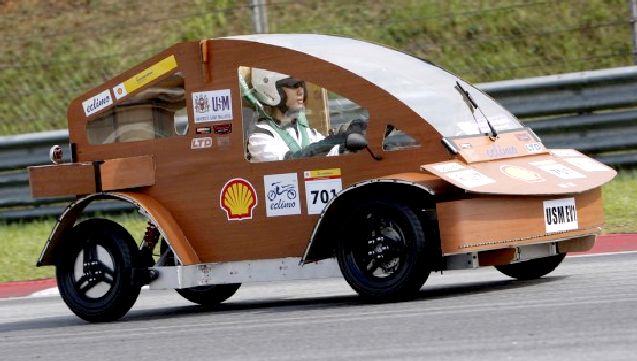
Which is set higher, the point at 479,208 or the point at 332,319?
the point at 479,208

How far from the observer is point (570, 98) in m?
→ 14.9

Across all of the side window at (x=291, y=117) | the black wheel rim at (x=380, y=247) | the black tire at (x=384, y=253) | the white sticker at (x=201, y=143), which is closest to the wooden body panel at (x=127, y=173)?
the white sticker at (x=201, y=143)

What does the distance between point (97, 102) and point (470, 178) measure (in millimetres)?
2987

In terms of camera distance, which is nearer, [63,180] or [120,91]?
[120,91]

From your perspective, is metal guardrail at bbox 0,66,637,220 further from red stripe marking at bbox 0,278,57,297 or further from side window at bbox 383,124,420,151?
side window at bbox 383,124,420,151

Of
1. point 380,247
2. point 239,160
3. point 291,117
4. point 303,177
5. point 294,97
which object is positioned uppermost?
point 294,97

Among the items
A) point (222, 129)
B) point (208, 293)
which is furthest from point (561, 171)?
point (208, 293)

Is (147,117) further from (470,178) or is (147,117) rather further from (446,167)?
(470,178)

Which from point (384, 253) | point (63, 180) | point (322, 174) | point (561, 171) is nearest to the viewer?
point (384, 253)

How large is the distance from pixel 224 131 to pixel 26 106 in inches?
382

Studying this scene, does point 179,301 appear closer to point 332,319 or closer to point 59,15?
point 332,319

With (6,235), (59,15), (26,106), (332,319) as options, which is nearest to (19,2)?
(59,15)

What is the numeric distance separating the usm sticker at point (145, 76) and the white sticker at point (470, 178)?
2283 millimetres

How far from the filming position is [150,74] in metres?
9.80
